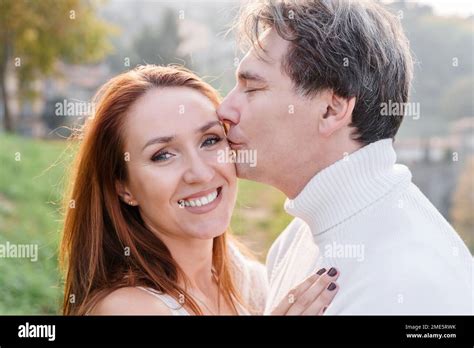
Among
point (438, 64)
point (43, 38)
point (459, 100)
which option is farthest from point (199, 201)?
point (43, 38)

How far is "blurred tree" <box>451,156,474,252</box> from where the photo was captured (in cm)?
1043

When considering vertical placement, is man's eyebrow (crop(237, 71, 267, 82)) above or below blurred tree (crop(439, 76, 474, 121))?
below

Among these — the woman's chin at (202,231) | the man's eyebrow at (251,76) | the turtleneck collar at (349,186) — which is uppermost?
the man's eyebrow at (251,76)

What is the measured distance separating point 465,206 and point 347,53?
29.1 ft

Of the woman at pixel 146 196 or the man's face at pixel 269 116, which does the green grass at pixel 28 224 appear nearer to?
the woman at pixel 146 196

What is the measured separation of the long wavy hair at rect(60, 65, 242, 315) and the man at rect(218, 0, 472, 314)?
247 millimetres

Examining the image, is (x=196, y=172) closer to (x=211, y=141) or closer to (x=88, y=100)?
(x=211, y=141)

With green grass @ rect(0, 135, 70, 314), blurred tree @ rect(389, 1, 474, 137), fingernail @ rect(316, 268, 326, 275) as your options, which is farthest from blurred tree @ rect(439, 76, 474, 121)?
fingernail @ rect(316, 268, 326, 275)

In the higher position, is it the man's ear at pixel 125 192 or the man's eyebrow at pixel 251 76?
the man's eyebrow at pixel 251 76

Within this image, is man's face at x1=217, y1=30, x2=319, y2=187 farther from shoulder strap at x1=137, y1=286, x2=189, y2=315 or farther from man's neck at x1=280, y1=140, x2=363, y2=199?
shoulder strap at x1=137, y1=286, x2=189, y2=315

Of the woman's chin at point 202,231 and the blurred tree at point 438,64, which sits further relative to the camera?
the blurred tree at point 438,64

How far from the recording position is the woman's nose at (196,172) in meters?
2.37

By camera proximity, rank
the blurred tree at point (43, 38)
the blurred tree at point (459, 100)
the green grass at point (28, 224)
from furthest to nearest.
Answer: the blurred tree at point (43, 38)
the blurred tree at point (459, 100)
the green grass at point (28, 224)

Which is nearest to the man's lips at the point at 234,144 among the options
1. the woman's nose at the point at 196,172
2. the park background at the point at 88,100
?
the woman's nose at the point at 196,172
